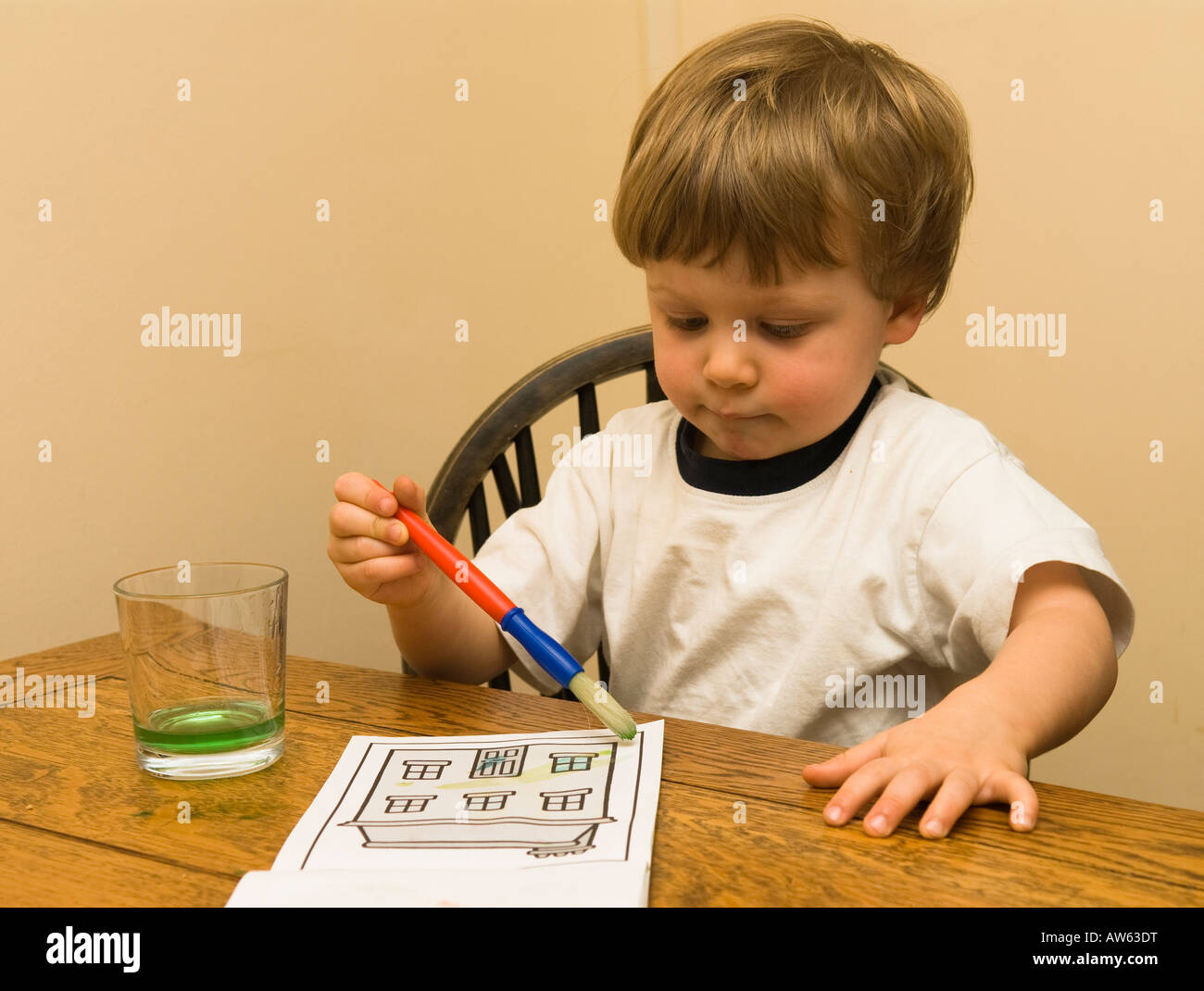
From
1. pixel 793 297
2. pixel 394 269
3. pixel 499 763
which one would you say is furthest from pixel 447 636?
pixel 394 269

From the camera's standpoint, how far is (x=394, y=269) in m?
1.36

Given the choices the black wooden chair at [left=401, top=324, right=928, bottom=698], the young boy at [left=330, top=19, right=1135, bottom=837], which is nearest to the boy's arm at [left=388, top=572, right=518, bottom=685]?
the young boy at [left=330, top=19, right=1135, bottom=837]

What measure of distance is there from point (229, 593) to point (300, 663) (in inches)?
10.3

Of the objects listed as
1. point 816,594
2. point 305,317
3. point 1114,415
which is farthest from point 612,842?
point 1114,415

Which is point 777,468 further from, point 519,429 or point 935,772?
point 935,772

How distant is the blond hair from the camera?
28.3 inches

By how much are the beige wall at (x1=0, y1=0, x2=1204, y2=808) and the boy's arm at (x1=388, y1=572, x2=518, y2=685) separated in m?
0.43

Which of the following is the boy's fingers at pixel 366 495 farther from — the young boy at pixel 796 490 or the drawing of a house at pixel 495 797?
the drawing of a house at pixel 495 797

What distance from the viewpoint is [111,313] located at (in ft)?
3.38

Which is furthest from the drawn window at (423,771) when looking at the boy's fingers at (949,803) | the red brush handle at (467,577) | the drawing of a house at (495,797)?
the boy's fingers at (949,803)

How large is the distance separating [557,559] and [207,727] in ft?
1.27

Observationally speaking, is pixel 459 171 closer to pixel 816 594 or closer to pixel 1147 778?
pixel 816 594
